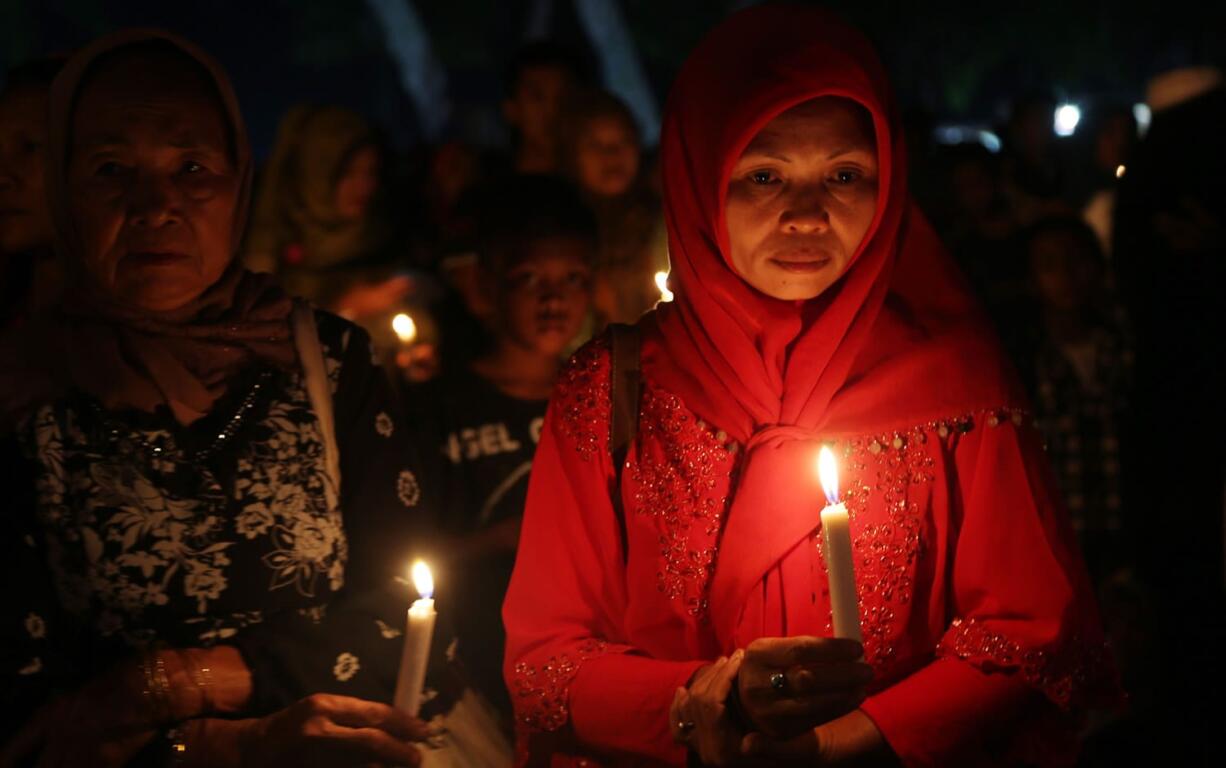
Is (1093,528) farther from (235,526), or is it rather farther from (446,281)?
(235,526)

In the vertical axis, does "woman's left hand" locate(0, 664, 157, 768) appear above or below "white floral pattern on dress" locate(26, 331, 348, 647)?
below

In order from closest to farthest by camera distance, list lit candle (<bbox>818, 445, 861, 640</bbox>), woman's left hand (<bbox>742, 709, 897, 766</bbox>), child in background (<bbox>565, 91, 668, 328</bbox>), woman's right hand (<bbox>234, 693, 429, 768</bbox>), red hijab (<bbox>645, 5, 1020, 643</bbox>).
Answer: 1. lit candle (<bbox>818, 445, 861, 640</bbox>)
2. woman's left hand (<bbox>742, 709, 897, 766</bbox>)
3. red hijab (<bbox>645, 5, 1020, 643</bbox>)
4. woman's right hand (<bbox>234, 693, 429, 768</bbox>)
5. child in background (<bbox>565, 91, 668, 328</bbox>)

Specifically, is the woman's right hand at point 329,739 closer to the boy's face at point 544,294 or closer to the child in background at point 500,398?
the child in background at point 500,398

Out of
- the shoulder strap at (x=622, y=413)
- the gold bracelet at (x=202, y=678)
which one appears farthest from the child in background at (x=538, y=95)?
the gold bracelet at (x=202, y=678)

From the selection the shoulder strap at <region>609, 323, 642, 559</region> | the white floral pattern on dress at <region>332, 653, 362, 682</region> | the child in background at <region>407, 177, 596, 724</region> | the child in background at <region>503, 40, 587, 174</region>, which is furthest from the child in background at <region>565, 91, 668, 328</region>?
the white floral pattern on dress at <region>332, 653, 362, 682</region>

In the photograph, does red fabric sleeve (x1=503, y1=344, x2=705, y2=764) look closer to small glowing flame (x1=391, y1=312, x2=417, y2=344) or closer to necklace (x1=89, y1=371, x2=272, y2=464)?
necklace (x1=89, y1=371, x2=272, y2=464)

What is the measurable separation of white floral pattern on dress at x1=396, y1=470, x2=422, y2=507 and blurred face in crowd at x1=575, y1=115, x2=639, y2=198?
2897mm

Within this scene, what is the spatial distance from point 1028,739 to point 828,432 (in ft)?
2.04

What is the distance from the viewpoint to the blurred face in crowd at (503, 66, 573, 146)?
6.12 meters

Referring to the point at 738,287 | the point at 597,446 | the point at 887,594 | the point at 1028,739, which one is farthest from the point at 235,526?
the point at 1028,739

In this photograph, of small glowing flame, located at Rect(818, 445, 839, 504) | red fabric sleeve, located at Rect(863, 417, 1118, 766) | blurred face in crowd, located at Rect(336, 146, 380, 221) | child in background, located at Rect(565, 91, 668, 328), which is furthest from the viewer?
blurred face in crowd, located at Rect(336, 146, 380, 221)

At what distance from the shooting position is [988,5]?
2106 centimetres

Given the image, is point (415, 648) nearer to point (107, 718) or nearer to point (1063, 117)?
point (107, 718)

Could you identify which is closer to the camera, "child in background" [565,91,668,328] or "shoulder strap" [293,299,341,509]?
"shoulder strap" [293,299,341,509]
